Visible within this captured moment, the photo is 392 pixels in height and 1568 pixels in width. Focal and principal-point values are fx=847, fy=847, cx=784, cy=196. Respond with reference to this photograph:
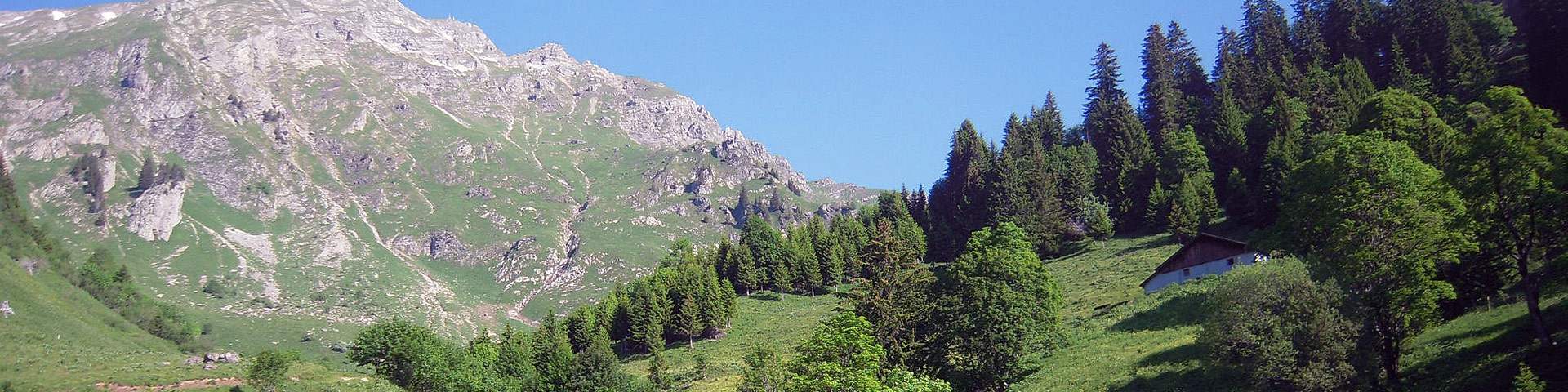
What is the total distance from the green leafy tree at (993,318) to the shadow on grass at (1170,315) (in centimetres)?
472

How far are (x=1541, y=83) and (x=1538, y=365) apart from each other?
51614 mm

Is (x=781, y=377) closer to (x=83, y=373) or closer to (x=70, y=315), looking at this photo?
(x=83, y=373)

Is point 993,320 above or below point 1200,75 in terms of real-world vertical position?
below

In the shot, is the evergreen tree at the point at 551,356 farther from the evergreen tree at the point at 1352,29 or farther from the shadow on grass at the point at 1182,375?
the evergreen tree at the point at 1352,29

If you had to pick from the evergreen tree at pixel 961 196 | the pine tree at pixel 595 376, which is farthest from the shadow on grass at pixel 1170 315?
the evergreen tree at pixel 961 196

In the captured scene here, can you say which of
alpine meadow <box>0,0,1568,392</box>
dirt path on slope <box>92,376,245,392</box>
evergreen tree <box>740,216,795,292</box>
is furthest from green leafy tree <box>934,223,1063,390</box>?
evergreen tree <box>740,216,795,292</box>

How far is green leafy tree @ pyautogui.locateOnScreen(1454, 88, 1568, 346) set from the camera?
102 ft

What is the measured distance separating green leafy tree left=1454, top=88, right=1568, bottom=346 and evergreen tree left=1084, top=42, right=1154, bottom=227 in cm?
6044

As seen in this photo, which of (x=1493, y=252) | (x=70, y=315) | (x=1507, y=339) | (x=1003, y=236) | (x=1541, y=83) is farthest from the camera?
(x=70, y=315)

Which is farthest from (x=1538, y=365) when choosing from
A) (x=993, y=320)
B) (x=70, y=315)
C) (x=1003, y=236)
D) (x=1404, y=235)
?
(x=70, y=315)

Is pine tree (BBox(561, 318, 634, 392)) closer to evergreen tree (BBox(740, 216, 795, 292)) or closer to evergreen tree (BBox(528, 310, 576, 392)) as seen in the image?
evergreen tree (BBox(528, 310, 576, 392))

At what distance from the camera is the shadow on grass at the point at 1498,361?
2914cm

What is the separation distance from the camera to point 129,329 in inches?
3912

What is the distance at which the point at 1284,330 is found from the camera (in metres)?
33.2
